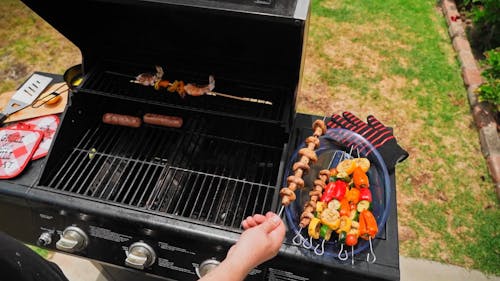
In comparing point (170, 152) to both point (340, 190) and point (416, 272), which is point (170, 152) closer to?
point (340, 190)

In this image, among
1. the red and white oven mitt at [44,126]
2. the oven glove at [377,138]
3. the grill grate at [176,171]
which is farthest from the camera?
the red and white oven mitt at [44,126]

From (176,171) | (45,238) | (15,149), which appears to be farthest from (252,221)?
(15,149)

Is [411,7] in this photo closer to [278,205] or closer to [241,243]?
[278,205]

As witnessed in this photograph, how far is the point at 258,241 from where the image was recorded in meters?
1.27

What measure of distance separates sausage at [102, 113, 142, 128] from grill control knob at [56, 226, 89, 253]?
0.61 meters

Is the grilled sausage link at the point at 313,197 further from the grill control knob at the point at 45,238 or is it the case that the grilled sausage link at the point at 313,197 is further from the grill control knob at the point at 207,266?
the grill control knob at the point at 45,238

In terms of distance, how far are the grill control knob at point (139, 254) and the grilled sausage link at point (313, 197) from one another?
72cm

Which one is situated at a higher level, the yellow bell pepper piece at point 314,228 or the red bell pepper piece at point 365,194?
the red bell pepper piece at point 365,194

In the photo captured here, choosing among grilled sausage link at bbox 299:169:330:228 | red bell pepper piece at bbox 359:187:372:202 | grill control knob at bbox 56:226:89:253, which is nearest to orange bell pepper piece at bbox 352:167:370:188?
red bell pepper piece at bbox 359:187:372:202

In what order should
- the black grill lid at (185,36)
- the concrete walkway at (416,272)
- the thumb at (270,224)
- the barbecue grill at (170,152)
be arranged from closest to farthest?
the thumb at (270,224) → the black grill lid at (185,36) → the barbecue grill at (170,152) → the concrete walkway at (416,272)

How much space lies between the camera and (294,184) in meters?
1.56

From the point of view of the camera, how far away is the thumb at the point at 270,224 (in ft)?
4.33

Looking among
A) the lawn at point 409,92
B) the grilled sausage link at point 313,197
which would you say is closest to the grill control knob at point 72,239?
the grilled sausage link at point 313,197

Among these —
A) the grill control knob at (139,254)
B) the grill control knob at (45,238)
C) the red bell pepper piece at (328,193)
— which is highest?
the red bell pepper piece at (328,193)
